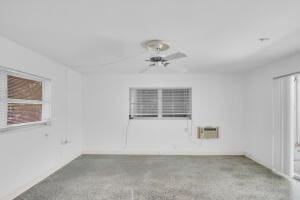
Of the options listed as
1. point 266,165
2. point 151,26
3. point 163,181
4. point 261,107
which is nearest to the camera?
point 151,26

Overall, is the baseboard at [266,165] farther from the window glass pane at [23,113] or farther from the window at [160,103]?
the window glass pane at [23,113]

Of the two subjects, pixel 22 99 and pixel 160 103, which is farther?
pixel 160 103

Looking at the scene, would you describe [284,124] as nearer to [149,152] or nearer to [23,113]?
[149,152]

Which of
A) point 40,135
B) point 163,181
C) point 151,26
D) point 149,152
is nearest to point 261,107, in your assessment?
point 163,181

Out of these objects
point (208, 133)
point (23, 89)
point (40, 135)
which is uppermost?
point (23, 89)

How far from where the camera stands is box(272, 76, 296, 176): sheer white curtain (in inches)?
135

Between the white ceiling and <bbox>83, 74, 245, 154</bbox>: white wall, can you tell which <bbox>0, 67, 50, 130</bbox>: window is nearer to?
the white ceiling

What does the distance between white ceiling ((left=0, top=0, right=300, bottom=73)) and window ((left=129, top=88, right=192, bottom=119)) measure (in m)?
2.03

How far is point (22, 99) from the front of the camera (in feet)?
9.84

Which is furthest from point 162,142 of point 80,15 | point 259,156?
point 80,15

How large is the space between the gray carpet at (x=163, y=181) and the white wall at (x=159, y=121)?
0.64m

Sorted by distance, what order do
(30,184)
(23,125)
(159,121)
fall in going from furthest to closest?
(159,121)
(30,184)
(23,125)

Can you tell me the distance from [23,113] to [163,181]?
8.55ft

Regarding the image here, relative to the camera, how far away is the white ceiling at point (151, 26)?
1697 millimetres
